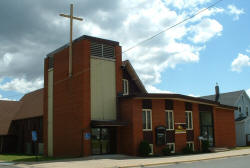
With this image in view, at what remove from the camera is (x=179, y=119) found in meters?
29.5

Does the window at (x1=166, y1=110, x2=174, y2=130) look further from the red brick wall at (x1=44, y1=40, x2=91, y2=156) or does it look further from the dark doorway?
the red brick wall at (x1=44, y1=40, x2=91, y2=156)

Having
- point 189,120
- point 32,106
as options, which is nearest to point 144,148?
point 189,120

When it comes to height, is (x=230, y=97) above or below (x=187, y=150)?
above

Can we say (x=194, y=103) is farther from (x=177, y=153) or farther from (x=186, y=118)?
(x=177, y=153)

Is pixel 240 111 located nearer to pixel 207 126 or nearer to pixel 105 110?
pixel 207 126

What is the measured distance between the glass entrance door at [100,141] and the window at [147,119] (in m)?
3.07

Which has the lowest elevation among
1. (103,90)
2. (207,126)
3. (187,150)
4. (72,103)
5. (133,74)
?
(187,150)

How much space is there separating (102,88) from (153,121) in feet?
16.7

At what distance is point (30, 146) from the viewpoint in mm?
38281

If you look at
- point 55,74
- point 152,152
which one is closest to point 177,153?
point 152,152

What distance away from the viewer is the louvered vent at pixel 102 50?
27109 mm

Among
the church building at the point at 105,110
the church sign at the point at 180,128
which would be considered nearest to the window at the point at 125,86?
the church building at the point at 105,110

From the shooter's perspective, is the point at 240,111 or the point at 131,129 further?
the point at 240,111

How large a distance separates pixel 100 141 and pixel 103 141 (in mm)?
290
